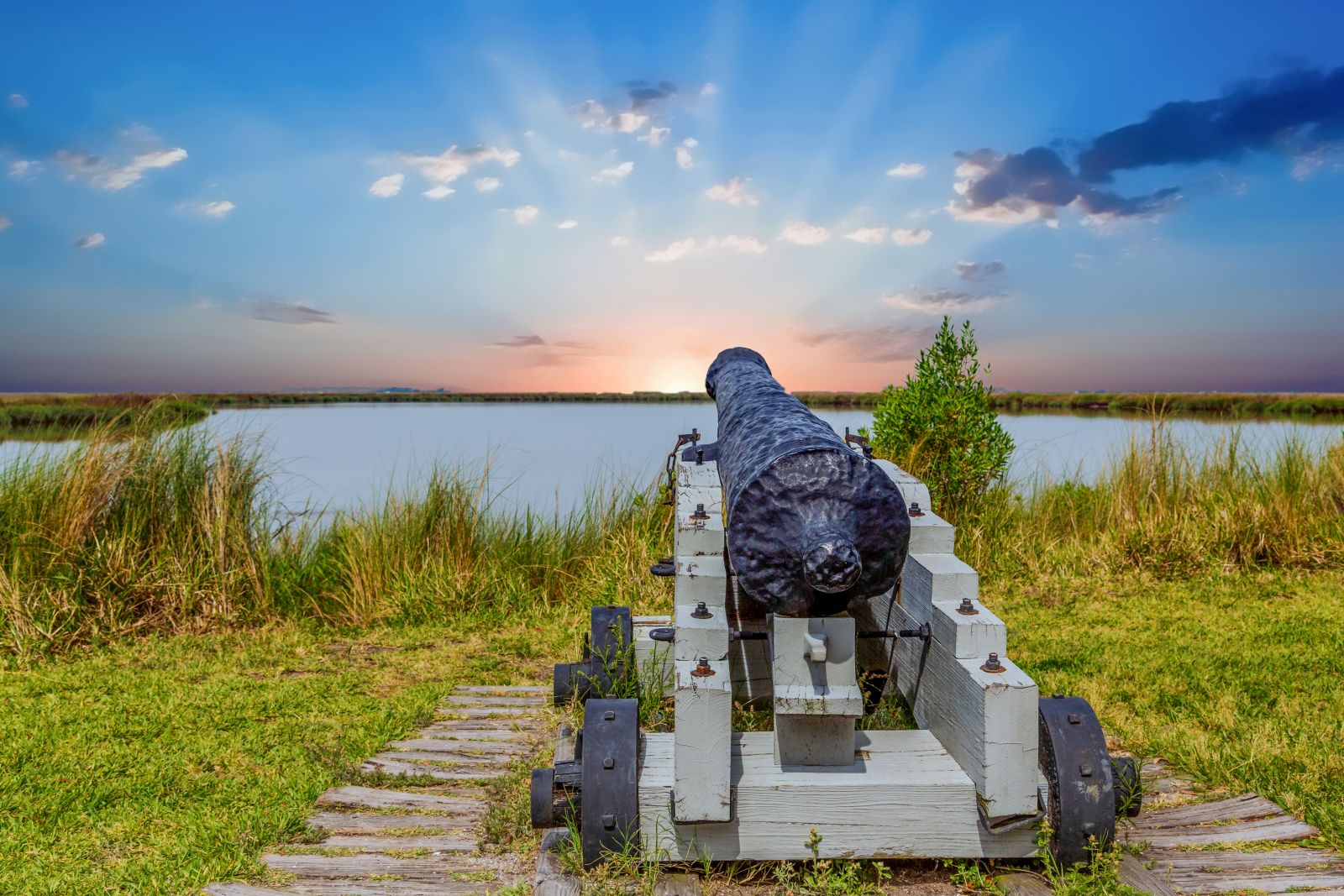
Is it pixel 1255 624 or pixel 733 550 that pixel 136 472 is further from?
pixel 1255 624

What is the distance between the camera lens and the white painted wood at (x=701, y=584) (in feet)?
9.02

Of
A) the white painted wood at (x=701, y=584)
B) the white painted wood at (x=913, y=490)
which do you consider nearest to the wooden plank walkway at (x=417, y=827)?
the white painted wood at (x=701, y=584)

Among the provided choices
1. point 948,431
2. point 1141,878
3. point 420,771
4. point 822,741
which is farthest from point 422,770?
point 948,431

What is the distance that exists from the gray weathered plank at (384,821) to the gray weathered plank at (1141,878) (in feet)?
6.71

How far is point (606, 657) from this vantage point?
3.73 metres

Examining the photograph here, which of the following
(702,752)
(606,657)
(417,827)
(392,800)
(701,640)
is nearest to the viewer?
(702,752)

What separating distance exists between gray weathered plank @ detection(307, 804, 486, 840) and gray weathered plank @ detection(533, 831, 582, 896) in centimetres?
44

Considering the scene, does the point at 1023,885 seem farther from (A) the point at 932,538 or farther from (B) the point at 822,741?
(A) the point at 932,538

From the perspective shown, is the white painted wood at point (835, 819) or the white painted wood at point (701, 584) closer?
the white painted wood at point (835, 819)

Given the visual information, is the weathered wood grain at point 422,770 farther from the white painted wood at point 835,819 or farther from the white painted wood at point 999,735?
the white painted wood at point 999,735

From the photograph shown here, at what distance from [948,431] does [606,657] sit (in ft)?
14.9

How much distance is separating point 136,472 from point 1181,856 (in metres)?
6.48

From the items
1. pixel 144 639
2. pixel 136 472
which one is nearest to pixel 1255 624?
pixel 144 639

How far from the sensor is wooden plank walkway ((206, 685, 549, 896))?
2.59 metres
